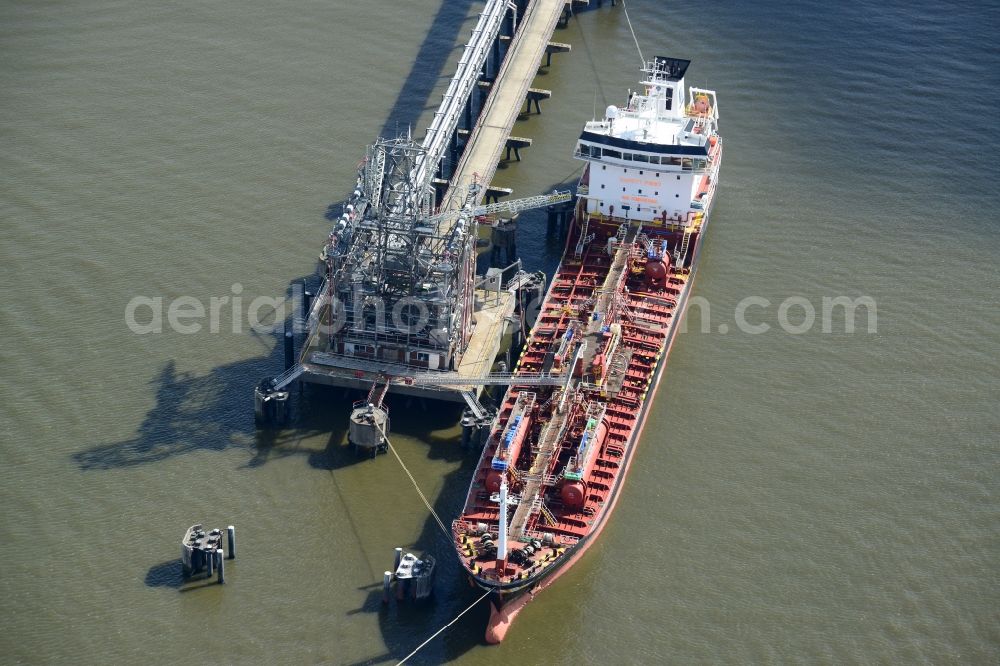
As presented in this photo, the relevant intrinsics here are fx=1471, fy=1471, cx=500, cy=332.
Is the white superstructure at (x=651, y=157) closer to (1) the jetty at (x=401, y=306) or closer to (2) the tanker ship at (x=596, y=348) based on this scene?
(2) the tanker ship at (x=596, y=348)

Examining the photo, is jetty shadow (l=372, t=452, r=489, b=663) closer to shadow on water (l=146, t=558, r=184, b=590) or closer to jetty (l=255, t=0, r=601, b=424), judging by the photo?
jetty (l=255, t=0, r=601, b=424)

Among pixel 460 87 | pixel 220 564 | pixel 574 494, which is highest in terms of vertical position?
pixel 460 87

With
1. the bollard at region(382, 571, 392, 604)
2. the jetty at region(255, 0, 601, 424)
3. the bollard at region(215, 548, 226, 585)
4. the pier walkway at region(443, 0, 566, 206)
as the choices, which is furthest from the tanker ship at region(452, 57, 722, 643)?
the bollard at region(215, 548, 226, 585)

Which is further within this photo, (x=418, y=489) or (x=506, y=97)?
(x=506, y=97)

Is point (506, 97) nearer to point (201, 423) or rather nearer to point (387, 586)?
point (201, 423)

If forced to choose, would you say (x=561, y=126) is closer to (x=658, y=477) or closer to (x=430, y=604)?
(x=658, y=477)

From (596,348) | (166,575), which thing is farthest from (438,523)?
(596,348)

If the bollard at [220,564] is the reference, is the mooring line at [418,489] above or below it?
above

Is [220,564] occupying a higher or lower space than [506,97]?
lower

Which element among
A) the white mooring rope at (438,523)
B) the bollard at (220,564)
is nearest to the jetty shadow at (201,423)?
the white mooring rope at (438,523)
